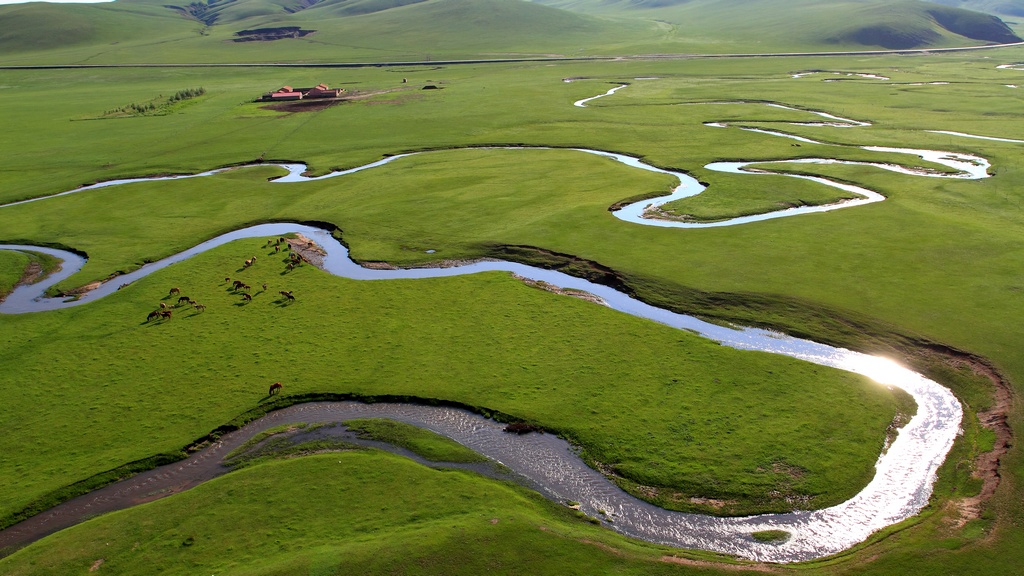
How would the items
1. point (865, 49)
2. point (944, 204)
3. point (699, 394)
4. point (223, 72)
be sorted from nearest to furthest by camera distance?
point (699, 394)
point (944, 204)
point (223, 72)
point (865, 49)

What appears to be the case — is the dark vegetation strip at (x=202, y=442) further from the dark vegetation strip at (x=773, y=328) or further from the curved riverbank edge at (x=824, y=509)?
the curved riverbank edge at (x=824, y=509)

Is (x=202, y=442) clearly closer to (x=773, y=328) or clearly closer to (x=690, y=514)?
(x=690, y=514)

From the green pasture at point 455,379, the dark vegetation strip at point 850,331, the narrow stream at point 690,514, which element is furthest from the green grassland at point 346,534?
the dark vegetation strip at point 850,331

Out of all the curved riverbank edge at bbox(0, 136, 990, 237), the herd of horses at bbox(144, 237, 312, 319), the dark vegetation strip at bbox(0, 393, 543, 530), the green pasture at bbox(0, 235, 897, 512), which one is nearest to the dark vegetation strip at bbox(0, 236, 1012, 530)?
the dark vegetation strip at bbox(0, 393, 543, 530)

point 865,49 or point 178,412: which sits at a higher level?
point 865,49

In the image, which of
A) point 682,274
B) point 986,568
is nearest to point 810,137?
point 682,274

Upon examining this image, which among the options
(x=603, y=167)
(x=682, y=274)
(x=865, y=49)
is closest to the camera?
(x=682, y=274)

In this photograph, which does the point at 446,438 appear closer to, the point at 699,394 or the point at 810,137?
the point at 699,394

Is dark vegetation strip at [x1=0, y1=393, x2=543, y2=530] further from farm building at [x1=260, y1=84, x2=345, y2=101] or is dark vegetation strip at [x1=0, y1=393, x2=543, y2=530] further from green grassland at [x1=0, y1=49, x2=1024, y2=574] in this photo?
farm building at [x1=260, y1=84, x2=345, y2=101]
